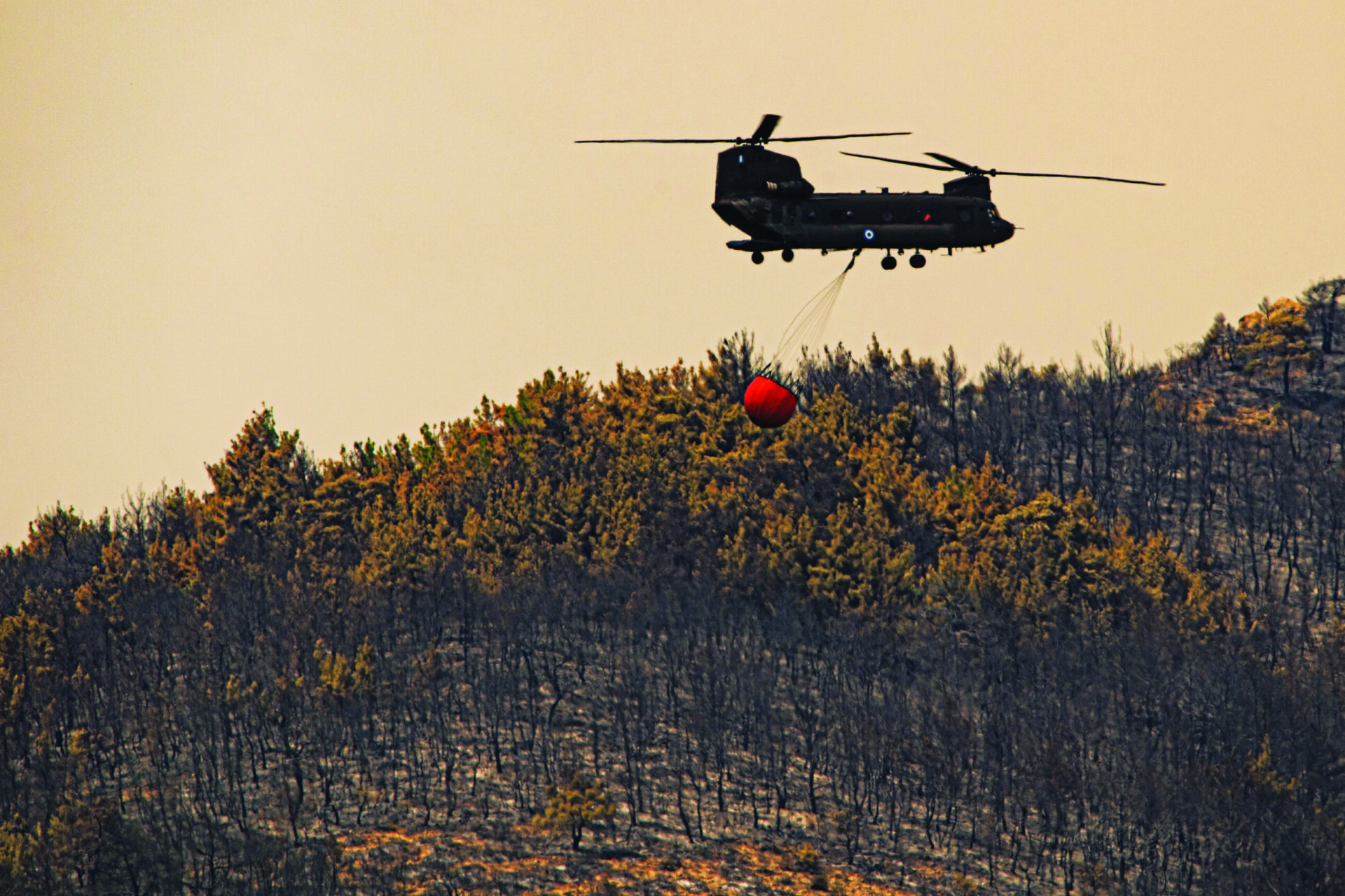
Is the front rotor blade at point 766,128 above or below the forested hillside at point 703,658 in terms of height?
above

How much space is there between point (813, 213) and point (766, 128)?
2578mm

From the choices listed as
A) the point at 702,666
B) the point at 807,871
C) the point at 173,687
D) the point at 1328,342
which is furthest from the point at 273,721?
the point at 1328,342

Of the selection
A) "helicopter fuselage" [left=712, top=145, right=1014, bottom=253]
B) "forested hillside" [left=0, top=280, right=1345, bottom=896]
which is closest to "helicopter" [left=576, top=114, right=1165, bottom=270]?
"helicopter fuselage" [left=712, top=145, right=1014, bottom=253]

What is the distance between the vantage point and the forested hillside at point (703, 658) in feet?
283

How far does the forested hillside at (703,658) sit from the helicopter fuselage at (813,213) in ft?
136

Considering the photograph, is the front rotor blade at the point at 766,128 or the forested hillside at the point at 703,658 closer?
the front rotor blade at the point at 766,128

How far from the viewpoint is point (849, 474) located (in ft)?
376

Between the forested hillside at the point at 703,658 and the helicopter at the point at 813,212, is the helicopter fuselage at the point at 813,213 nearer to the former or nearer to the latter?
the helicopter at the point at 813,212

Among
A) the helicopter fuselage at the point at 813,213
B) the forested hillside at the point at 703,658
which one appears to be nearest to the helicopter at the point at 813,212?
the helicopter fuselage at the point at 813,213

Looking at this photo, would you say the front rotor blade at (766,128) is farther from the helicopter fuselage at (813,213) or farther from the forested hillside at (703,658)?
the forested hillside at (703,658)

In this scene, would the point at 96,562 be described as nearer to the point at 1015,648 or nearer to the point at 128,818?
the point at 128,818

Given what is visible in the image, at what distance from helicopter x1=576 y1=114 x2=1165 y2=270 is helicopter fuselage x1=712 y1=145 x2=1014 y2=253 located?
0.02 meters

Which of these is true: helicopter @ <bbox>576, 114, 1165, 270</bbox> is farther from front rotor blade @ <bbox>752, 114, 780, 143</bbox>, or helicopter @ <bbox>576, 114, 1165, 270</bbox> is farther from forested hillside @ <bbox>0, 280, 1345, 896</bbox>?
forested hillside @ <bbox>0, 280, 1345, 896</bbox>

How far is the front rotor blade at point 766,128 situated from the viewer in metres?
48.9
